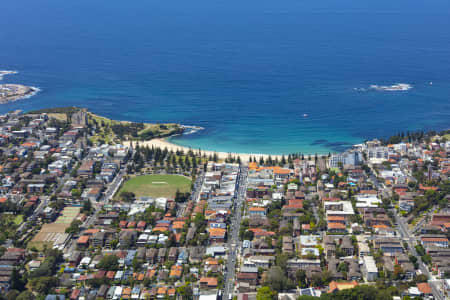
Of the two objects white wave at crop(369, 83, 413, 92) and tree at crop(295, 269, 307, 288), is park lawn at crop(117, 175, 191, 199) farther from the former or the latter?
white wave at crop(369, 83, 413, 92)

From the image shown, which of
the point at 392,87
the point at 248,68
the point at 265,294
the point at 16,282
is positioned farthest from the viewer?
the point at 248,68

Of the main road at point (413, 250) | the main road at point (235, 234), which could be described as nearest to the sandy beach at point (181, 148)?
the main road at point (235, 234)

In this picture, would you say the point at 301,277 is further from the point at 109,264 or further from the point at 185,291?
the point at 109,264

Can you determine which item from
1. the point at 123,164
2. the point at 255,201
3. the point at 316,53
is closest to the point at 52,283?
the point at 255,201

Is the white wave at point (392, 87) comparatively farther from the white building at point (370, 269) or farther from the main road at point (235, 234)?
the white building at point (370, 269)

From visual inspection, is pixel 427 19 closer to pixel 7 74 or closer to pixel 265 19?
pixel 265 19

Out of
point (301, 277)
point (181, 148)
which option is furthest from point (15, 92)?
point (301, 277)
